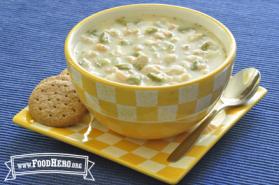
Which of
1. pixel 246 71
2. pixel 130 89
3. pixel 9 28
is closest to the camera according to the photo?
pixel 130 89

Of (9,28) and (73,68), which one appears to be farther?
(9,28)

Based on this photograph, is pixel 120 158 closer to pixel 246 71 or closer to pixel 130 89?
pixel 130 89

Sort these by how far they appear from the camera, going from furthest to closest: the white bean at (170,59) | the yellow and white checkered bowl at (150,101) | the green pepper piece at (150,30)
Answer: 1. the green pepper piece at (150,30)
2. the white bean at (170,59)
3. the yellow and white checkered bowl at (150,101)

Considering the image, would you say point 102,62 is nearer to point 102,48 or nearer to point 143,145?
point 102,48

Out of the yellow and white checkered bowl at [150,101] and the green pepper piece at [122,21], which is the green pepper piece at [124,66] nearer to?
the yellow and white checkered bowl at [150,101]

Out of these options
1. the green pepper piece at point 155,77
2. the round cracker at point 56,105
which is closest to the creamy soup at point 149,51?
the green pepper piece at point 155,77

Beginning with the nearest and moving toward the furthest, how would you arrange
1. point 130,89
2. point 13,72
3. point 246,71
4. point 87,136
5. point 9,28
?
point 130,89 → point 87,136 → point 246,71 → point 13,72 → point 9,28

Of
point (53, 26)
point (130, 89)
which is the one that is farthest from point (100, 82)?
point (53, 26)
